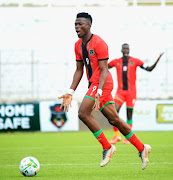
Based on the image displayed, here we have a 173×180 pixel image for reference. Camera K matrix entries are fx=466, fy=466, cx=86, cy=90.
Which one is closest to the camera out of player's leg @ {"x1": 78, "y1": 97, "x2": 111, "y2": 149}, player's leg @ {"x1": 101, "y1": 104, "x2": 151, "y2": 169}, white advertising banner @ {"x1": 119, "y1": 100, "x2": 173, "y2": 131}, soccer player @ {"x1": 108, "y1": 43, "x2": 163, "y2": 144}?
player's leg @ {"x1": 78, "y1": 97, "x2": 111, "y2": 149}

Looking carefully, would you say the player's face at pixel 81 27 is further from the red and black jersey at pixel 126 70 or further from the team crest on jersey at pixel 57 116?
the team crest on jersey at pixel 57 116

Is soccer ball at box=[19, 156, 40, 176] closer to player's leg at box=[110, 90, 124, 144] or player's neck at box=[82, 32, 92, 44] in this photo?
player's neck at box=[82, 32, 92, 44]

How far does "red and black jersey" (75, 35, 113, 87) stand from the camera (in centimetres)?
714

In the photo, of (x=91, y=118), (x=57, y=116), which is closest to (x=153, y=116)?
(x=57, y=116)

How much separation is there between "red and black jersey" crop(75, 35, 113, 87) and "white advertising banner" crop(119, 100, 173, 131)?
10708 mm

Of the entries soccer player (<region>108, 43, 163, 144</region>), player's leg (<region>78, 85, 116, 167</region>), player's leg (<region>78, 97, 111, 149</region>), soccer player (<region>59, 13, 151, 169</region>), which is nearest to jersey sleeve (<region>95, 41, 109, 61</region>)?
soccer player (<region>59, 13, 151, 169</region>)

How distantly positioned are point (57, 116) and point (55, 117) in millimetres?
88

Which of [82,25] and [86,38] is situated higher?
[82,25]

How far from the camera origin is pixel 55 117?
17.8 meters

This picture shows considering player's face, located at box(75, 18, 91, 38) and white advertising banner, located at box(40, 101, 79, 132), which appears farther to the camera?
white advertising banner, located at box(40, 101, 79, 132)

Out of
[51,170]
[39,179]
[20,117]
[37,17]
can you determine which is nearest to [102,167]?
[51,170]

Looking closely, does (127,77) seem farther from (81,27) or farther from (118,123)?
(81,27)

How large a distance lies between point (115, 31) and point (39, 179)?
62.0ft

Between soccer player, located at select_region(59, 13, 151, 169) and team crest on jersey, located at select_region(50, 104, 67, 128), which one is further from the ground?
soccer player, located at select_region(59, 13, 151, 169)
